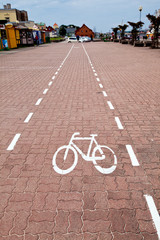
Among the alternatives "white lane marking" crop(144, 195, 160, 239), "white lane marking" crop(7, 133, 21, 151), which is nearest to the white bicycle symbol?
"white lane marking" crop(144, 195, 160, 239)

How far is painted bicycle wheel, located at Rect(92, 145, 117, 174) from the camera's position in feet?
13.5

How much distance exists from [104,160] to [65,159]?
0.81 metres

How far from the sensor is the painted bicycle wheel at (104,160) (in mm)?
4121

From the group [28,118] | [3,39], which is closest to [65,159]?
[28,118]

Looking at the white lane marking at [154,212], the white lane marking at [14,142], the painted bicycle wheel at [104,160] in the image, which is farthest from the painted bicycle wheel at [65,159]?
the white lane marking at [154,212]

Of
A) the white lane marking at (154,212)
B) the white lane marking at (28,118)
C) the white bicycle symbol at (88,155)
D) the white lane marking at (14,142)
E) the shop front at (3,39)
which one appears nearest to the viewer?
the white lane marking at (154,212)

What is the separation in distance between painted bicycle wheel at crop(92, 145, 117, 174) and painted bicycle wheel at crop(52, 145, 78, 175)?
1.42 ft

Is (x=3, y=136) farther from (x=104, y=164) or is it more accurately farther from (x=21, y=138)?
(x=104, y=164)

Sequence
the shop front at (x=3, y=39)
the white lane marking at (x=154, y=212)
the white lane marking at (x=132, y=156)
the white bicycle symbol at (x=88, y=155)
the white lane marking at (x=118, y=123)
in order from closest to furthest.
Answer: the white lane marking at (x=154, y=212) → the white bicycle symbol at (x=88, y=155) → the white lane marking at (x=132, y=156) → the white lane marking at (x=118, y=123) → the shop front at (x=3, y=39)

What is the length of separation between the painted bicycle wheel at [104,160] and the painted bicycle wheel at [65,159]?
1.42 ft

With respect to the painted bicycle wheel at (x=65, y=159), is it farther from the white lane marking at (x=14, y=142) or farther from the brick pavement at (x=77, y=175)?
the white lane marking at (x=14, y=142)

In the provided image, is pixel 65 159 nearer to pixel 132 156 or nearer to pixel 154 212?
pixel 132 156

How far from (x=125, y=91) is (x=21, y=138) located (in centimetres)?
564

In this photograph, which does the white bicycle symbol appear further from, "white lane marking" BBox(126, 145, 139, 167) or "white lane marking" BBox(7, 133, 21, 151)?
"white lane marking" BBox(7, 133, 21, 151)
